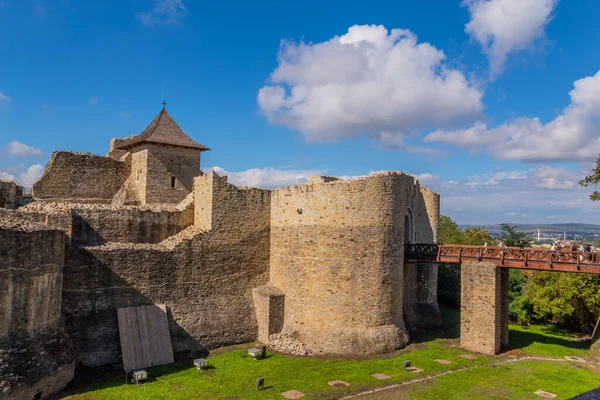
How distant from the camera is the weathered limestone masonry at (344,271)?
18.2 meters

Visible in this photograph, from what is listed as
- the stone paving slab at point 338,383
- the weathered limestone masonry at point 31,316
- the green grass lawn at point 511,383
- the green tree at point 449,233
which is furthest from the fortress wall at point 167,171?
the green tree at point 449,233

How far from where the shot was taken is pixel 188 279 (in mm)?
18156

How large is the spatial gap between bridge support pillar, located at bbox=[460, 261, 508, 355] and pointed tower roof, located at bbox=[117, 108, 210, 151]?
15701 millimetres

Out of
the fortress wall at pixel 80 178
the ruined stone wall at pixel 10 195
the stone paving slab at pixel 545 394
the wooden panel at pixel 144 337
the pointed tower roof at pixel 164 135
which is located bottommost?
the stone paving slab at pixel 545 394

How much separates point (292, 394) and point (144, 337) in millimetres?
6064

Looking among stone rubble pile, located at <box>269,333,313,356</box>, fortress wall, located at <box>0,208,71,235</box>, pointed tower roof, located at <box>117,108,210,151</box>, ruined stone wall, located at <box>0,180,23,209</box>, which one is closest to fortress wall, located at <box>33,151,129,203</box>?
pointed tower roof, located at <box>117,108,210,151</box>

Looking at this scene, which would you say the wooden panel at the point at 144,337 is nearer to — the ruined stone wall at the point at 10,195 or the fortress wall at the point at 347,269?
the fortress wall at the point at 347,269

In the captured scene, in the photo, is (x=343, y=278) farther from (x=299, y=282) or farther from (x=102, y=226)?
(x=102, y=226)

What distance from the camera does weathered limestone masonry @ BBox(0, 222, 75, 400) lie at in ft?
40.2

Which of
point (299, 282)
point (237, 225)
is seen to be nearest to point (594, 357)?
point (299, 282)

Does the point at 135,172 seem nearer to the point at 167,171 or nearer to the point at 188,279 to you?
the point at 167,171

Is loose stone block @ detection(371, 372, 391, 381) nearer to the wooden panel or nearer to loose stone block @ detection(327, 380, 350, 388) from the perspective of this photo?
loose stone block @ detection(327, 380, 350, 388)

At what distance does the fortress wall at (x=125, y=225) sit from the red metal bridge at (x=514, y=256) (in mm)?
11095

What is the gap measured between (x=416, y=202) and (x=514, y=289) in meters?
8.84
